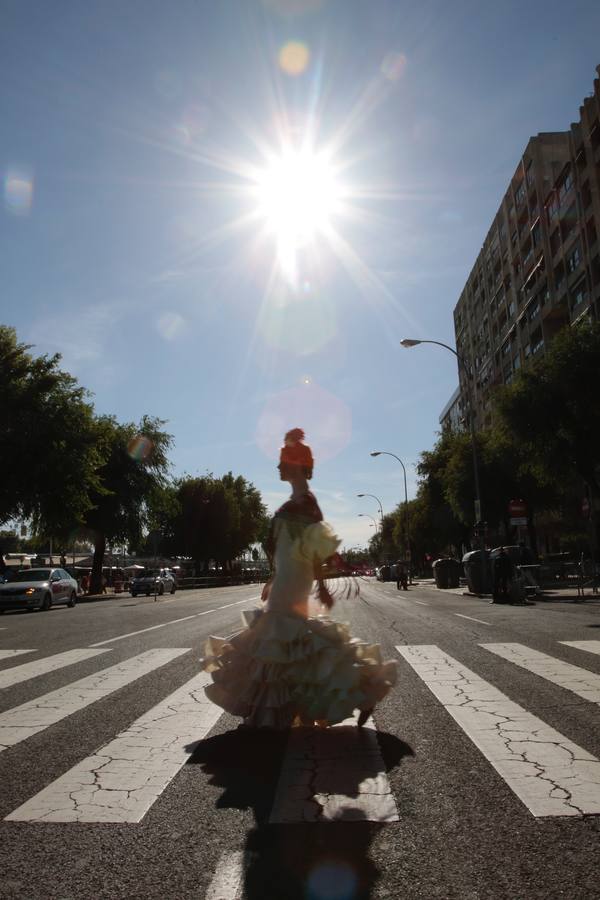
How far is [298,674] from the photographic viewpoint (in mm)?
3947

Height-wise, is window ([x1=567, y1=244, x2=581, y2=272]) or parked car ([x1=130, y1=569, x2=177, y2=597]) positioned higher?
window ([x1=567, y1=244, x2=581, y2=272])

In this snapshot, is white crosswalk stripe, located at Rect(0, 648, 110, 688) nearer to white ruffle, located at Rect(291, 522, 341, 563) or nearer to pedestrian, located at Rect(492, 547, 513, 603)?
white ruffle, located at Rect(291, 522, 341, 563)

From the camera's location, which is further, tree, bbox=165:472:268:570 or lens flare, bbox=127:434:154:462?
tree, bbox=165:472:268:570

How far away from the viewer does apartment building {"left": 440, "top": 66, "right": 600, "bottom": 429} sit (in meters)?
40.5

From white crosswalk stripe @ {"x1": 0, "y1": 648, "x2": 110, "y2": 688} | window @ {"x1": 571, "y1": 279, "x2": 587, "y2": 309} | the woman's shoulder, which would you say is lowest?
white crosswalk stripe @ {"x1": 0, "y1": 648, "x2": 110, "y2": 688}

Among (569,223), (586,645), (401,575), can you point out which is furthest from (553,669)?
(569,223)

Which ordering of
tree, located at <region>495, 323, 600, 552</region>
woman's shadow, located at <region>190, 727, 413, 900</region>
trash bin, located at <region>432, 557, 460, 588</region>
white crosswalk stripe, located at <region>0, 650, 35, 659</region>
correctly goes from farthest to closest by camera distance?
trash bin, located at <region>432, 557, 460, 588</region>, tree, located at <region>495, 323, 600, 552</region>, white crosswalk stripe, located at <region>0, 650, 35, 659</region>, woman's shadow, located at <region>190, 727, 413, 900</region>

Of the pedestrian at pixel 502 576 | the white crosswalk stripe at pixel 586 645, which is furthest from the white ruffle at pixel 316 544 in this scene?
the pedestrian at pixel 502 576

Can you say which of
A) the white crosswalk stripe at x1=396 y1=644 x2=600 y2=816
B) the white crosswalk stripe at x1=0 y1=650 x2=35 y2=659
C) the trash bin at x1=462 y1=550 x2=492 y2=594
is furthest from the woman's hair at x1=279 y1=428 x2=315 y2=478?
the trash bin at x1=462 y1=550 x2=492 y2=594

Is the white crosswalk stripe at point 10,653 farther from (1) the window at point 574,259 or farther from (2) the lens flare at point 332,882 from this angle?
(1) the window at point 574,259

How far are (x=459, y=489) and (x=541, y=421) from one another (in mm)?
11647

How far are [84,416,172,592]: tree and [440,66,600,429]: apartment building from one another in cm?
2029

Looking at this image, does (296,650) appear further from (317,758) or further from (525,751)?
(525,751)

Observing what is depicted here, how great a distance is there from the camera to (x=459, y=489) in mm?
38406
